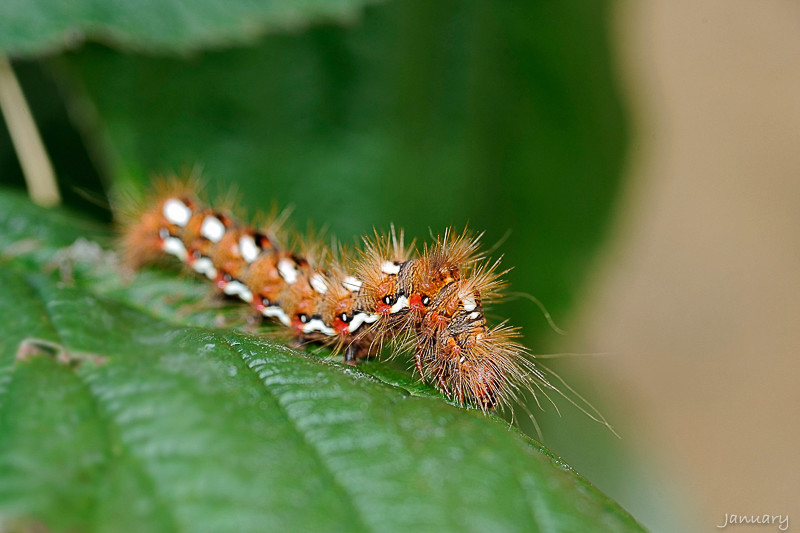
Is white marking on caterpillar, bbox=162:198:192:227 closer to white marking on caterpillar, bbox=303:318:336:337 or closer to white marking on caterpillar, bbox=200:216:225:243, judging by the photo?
white marking on caterpillar, bbox=200:216:225:243

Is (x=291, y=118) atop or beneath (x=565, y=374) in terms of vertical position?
atop

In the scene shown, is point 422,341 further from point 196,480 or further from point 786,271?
point 786,271

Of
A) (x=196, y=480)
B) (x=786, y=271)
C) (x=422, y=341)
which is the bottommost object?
(x=196, y=480)

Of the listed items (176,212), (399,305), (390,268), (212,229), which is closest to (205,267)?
(212,229)

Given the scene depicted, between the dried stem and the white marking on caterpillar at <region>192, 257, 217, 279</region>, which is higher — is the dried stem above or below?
above

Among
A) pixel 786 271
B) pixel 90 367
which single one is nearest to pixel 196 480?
pixel 90 367

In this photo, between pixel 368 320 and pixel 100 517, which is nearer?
pixel 100 517

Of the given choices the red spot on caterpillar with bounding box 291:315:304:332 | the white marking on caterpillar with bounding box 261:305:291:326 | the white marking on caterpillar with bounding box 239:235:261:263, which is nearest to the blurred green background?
the white marking on caterpillar with bounding box 239:235:261:263
